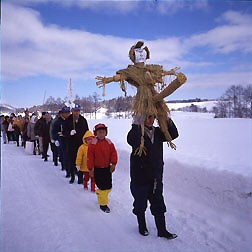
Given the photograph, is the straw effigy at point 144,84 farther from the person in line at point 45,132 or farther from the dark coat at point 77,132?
the person in line at point 45,132

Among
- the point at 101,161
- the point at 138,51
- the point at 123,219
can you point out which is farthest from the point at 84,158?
the point at 138,51

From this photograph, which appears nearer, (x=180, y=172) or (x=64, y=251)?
(x=64, y=251)

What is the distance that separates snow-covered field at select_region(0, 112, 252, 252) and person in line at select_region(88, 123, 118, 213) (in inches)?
13.8

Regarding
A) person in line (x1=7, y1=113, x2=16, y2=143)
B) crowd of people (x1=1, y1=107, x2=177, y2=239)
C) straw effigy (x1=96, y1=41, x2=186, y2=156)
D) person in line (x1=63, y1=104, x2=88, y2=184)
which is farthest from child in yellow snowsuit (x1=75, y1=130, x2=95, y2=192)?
person in line (x1=7, y1=113, x2=16, y2=143)

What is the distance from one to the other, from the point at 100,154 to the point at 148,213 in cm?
135

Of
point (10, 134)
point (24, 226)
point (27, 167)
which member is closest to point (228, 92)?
point (10, 134)

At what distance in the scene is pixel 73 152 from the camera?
680 cm

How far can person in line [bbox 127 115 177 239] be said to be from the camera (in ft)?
11.4

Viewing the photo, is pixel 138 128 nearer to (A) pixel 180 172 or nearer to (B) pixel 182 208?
(B) pixel 182 208

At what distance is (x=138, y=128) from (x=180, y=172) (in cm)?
261

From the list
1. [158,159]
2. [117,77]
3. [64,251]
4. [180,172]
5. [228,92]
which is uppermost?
[228,92]

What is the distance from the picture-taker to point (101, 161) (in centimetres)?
463

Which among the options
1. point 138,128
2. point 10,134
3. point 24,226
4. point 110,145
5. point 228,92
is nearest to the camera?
point 138,128

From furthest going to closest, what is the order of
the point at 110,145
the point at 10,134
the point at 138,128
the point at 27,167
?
the point at 10,134, the point at 27,167, the point at 110,145, the point at 138,128
